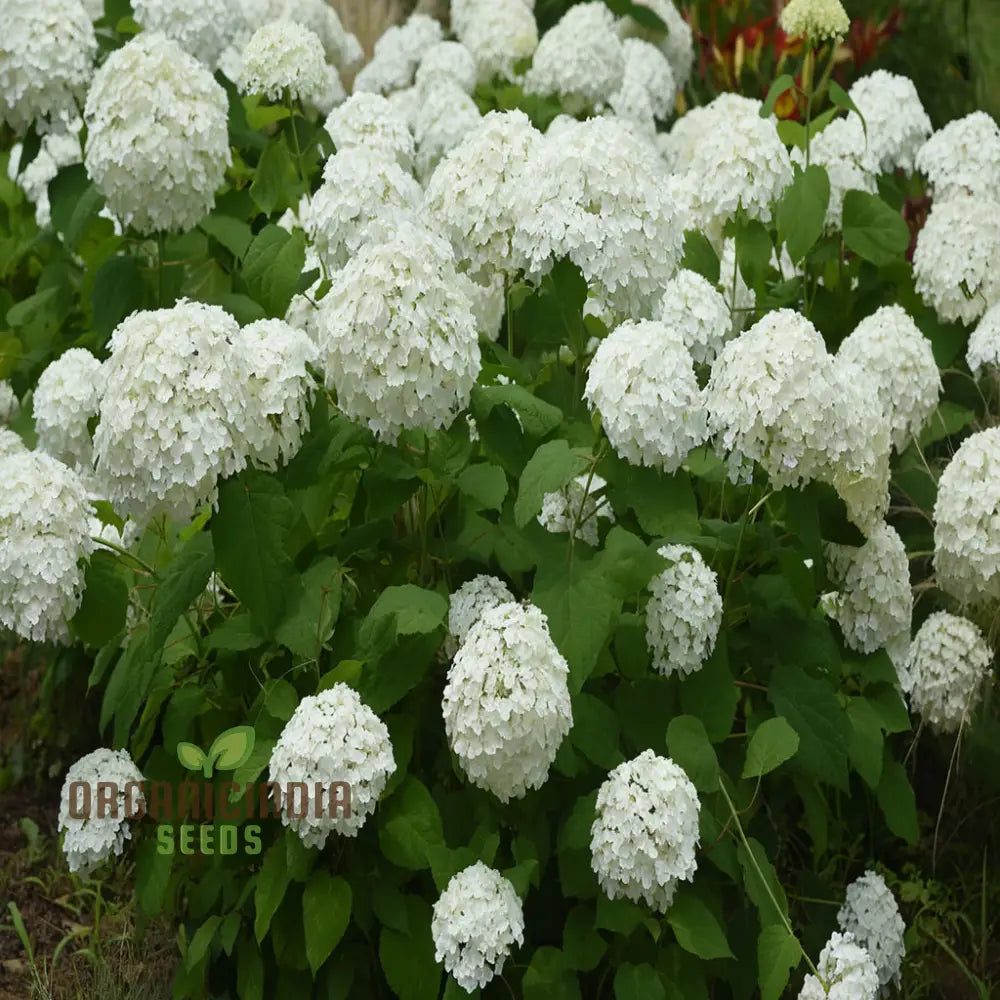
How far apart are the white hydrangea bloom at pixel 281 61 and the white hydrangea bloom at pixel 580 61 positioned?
1.28 m

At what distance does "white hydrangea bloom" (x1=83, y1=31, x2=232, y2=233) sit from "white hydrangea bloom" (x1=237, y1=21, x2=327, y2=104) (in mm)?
200

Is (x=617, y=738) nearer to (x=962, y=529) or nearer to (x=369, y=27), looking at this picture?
(x=962, y=529)

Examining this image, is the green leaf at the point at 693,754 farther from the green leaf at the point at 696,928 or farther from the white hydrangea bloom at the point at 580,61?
the white hydrangea bloom at the point at 580,61

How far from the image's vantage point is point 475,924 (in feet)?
7.54

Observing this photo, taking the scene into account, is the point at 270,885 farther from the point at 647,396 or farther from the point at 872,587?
the point at 872,587

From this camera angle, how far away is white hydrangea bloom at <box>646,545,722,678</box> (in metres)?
2.50

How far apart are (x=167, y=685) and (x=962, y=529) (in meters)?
1.46

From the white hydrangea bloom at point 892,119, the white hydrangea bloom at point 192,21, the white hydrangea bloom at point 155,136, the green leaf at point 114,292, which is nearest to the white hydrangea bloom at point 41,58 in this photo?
Result: the white hydrangea bloom at point 192,21

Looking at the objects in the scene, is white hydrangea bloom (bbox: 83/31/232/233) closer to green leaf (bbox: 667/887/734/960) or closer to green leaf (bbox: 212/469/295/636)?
green leaf (bbox: 212/469/295/636)

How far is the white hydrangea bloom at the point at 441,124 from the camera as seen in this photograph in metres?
4.11

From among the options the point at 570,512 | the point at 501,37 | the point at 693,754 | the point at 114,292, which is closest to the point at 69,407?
the point at 114,292

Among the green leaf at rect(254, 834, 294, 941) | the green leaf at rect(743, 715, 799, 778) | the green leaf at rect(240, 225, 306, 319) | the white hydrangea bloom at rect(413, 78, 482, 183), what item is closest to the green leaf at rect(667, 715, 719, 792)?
the green leaf at rect(743, 715, 799, 778)

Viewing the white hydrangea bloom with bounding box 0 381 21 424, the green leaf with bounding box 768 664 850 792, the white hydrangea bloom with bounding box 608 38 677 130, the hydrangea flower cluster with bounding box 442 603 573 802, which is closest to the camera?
the hydrangea flower cluster with bounding box 442 603 573 802

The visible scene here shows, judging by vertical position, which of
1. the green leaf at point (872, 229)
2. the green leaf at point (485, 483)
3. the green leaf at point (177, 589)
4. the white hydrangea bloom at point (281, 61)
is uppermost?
the white hydrangea bloom at point (281, 61)
